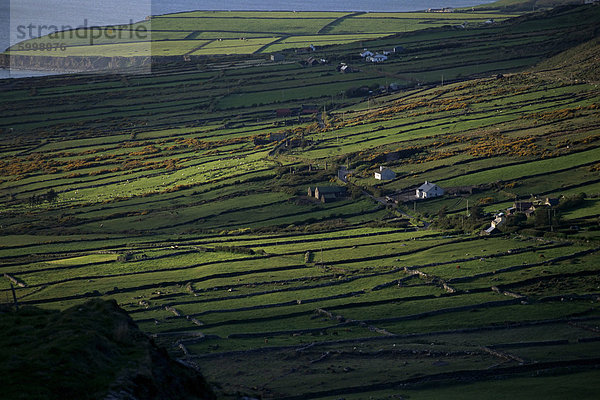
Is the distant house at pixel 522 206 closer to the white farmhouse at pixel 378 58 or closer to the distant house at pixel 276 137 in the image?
the distant house at pixel 276 137

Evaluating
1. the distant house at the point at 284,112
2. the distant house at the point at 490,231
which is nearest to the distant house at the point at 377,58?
the distant house at the point at 284,112

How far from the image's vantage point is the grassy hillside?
155 ft

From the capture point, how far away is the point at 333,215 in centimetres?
9019

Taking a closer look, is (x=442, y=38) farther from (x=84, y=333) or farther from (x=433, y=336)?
(x=84, y=333)

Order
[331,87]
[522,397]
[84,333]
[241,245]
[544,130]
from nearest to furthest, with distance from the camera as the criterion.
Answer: [84,333] < [522,397] < [241,245] < [544,130] < [331,87]

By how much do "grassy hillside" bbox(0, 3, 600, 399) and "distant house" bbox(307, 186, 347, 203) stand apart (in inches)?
51.9

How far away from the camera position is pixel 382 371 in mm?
43406

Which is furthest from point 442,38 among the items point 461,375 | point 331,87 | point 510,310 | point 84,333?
point 84,333

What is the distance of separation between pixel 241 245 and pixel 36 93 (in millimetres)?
109361

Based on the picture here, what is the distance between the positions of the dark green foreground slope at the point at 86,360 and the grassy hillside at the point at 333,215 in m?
4.54

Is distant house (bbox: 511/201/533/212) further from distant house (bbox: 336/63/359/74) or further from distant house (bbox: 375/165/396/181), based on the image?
distant house (bbox: 336/63/359/74)

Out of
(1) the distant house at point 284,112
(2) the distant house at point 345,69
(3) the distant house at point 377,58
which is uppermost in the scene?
(3) the distant house at point 377,58

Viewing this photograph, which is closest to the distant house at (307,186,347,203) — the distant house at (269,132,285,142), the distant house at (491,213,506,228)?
the distant house at (491,213,506,228)

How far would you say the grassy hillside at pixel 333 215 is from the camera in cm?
4712
